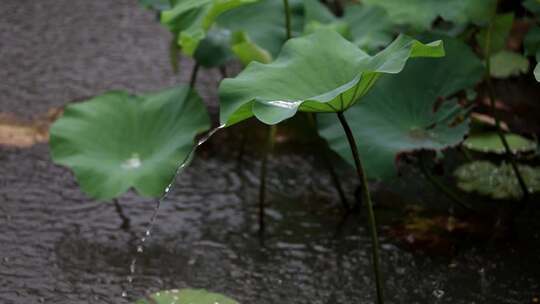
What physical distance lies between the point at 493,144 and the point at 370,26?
0.48 metres

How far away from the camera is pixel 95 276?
2.11 meters

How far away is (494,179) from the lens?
2.57 m

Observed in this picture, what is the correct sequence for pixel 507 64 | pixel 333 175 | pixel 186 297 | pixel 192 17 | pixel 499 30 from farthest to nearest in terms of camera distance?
1. pixel 507 64
2. pixel 499 30
3. pixel 333 175
4. pixel 192 17
5. pixel 186 297

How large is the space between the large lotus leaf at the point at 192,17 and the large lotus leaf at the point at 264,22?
0.79 ft

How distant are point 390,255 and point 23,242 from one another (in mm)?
823

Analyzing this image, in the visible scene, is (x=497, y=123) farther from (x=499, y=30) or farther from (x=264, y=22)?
Result: (x=264, y=22)

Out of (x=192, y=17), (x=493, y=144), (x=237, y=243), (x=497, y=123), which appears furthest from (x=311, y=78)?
(x=493, y=144)

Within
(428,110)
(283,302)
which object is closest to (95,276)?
(283,302)

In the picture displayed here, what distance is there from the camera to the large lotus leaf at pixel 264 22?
2.41 meters

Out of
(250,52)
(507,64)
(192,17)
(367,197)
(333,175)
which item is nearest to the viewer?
(367,197)

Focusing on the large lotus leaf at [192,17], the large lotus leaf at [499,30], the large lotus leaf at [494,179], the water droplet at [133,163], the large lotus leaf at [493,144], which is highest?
the large lotus leaf at [192,17]

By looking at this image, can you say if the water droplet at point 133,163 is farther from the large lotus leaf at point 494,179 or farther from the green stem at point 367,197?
the large lotus leaf at point 494,179

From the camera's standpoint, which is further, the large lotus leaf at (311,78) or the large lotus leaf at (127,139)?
the large lotus leaf at (127,139)

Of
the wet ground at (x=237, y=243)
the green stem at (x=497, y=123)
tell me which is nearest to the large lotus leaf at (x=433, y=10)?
the green stem at (x=497, y=123)
